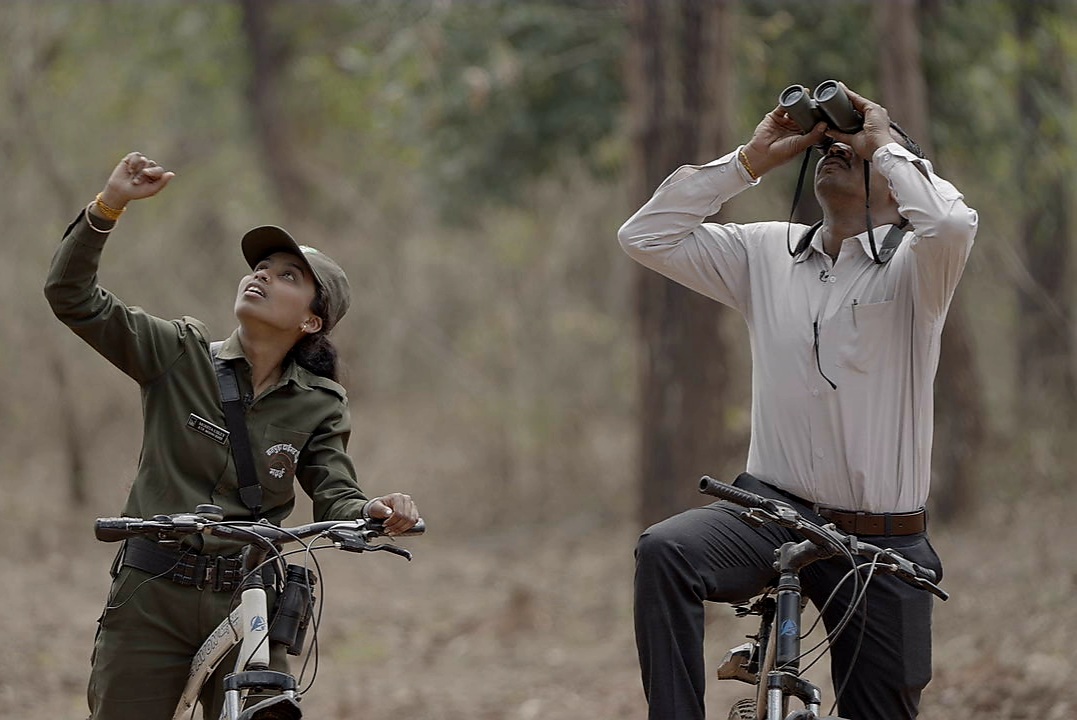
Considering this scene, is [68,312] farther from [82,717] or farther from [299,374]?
[82,717]

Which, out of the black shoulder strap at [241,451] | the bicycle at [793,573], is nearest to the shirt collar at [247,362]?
the black shoulder strap at [241,451]

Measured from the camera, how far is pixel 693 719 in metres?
4.35

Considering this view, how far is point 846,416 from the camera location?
4.61 metres

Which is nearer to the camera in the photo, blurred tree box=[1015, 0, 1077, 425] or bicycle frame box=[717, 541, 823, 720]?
bicycle frame box=[717, 541, 823, 720]

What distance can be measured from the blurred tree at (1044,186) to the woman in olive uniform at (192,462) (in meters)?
9.75

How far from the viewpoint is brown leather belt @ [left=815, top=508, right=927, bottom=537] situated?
461 centimetres

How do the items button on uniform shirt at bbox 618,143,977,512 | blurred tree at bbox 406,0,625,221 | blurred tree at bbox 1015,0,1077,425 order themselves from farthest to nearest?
blurred tree at bbox 1015,0,1077,425
blurred tree at bbox 406,0,625,221
button on uniform shirt at bbox 618,143,977,512

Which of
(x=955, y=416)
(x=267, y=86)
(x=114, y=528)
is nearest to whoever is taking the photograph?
(x=114, y=528)

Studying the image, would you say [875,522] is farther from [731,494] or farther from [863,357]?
[731,494]

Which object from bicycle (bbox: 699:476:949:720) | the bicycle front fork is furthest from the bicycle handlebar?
the bicycle front fork

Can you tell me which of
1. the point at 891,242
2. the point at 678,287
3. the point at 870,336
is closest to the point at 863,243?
the point at 891,242

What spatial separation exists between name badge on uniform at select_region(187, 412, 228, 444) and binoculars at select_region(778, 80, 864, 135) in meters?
1.95

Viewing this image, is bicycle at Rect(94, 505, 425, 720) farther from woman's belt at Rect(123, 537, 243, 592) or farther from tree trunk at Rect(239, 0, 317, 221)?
tree trunk at Rect(239, 0, 317, 221)

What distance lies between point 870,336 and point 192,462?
2083 mm
